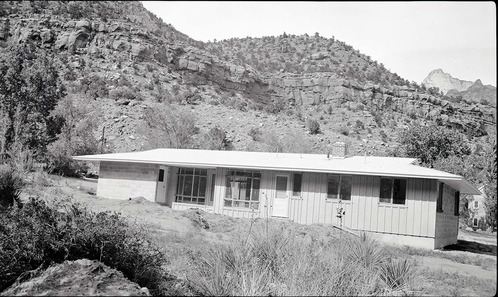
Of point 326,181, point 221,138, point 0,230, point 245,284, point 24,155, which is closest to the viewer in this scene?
point 245,284

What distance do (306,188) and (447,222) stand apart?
6.68 m

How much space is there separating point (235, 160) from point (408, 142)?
22675 millimetres

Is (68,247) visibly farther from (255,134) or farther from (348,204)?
(255,134)

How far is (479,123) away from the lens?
63.9 meters

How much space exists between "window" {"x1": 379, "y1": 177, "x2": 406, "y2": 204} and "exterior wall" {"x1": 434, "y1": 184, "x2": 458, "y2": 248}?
1.58 meters

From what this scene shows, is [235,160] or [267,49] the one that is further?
[267,49]

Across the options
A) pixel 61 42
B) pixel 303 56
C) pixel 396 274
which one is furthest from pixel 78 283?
pixel 303 56

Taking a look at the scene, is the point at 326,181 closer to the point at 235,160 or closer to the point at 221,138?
the point at 235,160

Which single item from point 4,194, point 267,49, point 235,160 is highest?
point 267,49

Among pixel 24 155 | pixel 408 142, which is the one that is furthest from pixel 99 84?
pixel 408 142

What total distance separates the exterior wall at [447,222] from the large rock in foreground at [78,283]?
15870mm

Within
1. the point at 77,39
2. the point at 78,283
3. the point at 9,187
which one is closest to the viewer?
the point at 78,283

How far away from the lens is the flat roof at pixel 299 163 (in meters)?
19.3

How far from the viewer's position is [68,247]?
23.9 feet
